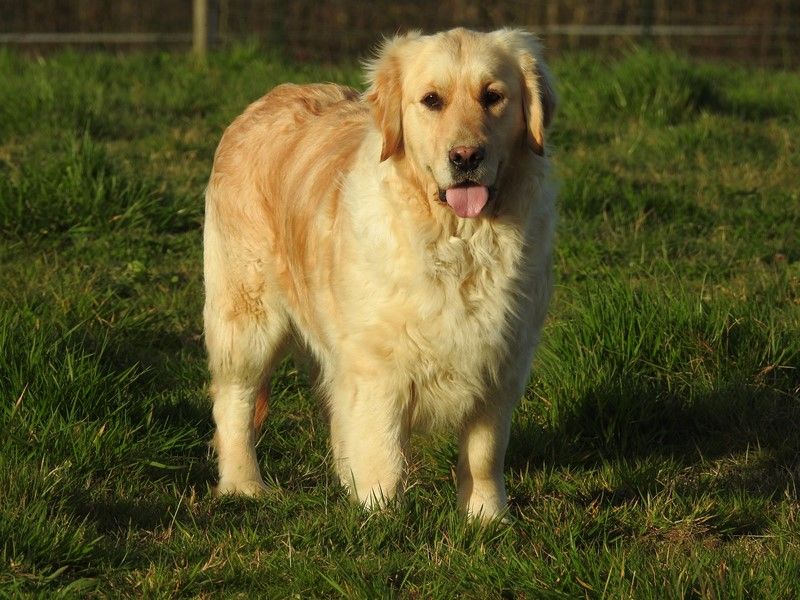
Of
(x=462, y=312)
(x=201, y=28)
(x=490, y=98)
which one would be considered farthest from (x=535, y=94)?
(x=201, y=28)

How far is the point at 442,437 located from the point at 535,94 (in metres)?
1.22

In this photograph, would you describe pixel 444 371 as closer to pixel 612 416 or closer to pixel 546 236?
pixel 546 236

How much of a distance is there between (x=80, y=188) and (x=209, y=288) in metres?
1.91

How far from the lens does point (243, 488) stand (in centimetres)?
410

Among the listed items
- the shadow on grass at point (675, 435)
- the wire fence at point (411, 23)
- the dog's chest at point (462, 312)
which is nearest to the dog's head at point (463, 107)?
the dog's chest at point (462, 312)

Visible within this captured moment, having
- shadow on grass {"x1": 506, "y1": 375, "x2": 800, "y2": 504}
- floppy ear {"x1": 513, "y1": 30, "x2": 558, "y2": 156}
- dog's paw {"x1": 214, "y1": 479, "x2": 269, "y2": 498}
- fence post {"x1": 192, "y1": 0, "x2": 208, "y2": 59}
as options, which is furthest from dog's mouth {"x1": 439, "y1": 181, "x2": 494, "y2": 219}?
fence post {"x1": 192, "y1": 0, "x2": 208, "y2": 59}

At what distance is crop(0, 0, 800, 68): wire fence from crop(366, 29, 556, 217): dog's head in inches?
303

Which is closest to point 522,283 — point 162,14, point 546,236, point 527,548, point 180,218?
point 546,236

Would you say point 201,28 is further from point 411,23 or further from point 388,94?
point 388,94

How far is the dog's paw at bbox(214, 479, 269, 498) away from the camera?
4.05 m

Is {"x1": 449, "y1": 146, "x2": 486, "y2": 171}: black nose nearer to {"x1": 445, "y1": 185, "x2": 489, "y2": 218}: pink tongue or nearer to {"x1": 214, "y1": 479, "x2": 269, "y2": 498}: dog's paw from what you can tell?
{"x1": 445, "y1": 185, "x2": 489, "y2": 218}: pink tongue

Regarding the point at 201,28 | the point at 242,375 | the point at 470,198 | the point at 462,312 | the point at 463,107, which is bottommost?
the point at 242,375

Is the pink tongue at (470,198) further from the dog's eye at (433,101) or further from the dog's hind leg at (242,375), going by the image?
the dog's hind leg at (242,375)

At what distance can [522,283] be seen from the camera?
12.0 feet
